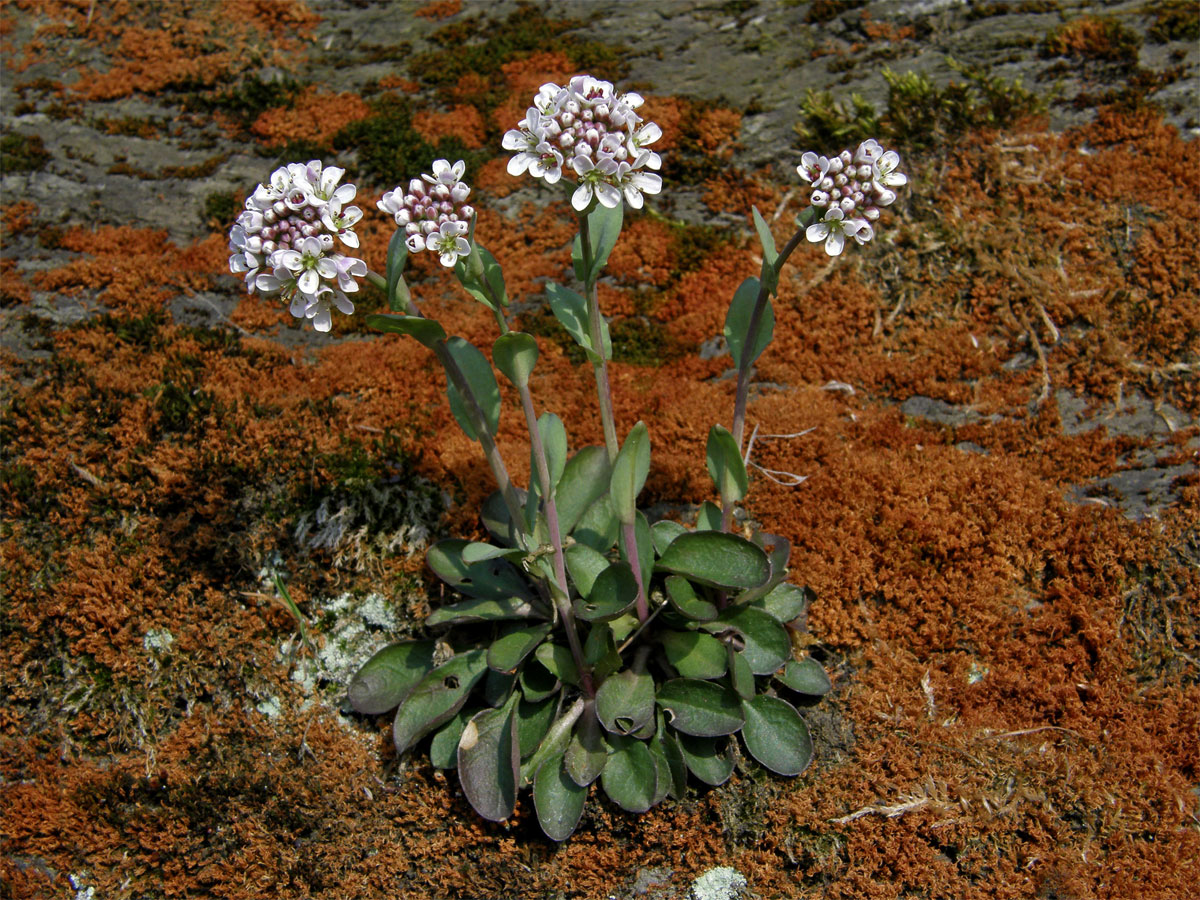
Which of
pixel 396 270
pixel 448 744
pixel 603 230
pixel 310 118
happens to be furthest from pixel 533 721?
pixel 310 118

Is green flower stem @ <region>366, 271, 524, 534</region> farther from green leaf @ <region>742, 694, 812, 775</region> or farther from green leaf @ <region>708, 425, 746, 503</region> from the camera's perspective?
green leaf @ <region>742, 694, 812, 775</region>

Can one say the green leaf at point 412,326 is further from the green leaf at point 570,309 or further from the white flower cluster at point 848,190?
the white flower cluster at point 848,190

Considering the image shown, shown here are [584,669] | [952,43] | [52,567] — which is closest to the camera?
[584,669]

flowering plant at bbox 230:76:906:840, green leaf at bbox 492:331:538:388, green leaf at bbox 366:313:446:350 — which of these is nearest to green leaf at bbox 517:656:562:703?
flowering plant at bbox 230:76:906:840

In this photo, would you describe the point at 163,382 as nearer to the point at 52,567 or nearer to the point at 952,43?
the point at 52,567

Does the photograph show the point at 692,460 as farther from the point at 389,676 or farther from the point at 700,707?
the point at 389,676

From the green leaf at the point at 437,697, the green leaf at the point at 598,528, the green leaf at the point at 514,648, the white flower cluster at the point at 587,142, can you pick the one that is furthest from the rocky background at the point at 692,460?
the white flower cluster at the point at 587,142

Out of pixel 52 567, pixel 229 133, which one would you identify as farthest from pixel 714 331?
pixel 229 133
